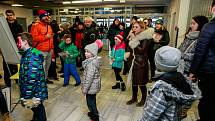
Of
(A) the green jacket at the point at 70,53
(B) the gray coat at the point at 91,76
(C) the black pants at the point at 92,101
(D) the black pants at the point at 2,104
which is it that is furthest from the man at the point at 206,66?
(A) the green jacket at the point at 70,53

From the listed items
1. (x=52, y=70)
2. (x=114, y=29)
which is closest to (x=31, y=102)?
(x=52, y=70)

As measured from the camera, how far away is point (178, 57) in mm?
1162

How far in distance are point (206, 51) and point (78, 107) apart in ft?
6.43

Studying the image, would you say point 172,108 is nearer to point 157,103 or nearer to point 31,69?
point 157,103

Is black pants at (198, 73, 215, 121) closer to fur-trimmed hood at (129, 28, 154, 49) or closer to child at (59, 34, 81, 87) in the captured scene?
fur-trimmed hood at (129, 28, 154, 49)

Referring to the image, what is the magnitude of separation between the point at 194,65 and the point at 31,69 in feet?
5.51

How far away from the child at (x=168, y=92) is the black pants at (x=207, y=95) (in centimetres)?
82

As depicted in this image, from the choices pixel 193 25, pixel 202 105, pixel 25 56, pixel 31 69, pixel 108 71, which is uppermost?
pixel 193 25

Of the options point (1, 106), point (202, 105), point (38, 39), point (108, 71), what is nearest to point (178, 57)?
point (202, 105)

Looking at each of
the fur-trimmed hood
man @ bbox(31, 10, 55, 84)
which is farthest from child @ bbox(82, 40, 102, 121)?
man @ bbox(31, 10, 55, 84)

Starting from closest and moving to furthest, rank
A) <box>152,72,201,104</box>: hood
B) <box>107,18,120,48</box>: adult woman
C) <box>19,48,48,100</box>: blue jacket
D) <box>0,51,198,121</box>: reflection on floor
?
<box>152,72,201,104</box>: hood < <box>19,48,48,100</box>: blue jacket < <box>0,51,198,121</box>: reflection on floor < <box>107,18,120,48</box>: adult woman

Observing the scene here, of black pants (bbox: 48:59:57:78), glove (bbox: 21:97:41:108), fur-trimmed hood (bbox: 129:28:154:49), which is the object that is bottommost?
black pants (bbox: 48:59:57:78)

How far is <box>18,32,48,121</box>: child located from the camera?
173cm

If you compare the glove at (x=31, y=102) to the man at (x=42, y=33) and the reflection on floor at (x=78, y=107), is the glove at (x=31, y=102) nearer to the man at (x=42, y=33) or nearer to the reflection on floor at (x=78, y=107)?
the reflection on floor at (x=78, y=107)
